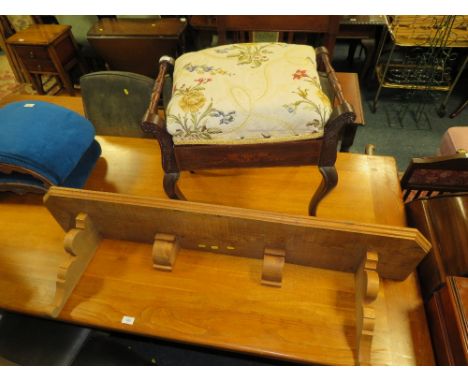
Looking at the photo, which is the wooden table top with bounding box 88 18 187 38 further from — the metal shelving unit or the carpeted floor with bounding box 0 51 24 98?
the metal shelving unit

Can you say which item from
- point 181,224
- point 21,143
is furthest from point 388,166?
point 21,143

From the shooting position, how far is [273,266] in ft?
2.66

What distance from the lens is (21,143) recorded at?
36.7 inches

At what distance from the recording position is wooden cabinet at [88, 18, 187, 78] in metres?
2.01

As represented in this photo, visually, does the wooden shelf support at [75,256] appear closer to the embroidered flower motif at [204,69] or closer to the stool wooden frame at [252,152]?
the stool wooden frame at [252,152]

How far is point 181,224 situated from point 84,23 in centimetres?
222

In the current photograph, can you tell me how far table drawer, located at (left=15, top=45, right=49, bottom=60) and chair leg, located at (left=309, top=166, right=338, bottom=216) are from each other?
2222 millimetres

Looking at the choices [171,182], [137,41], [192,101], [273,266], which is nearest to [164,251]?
[171,182]

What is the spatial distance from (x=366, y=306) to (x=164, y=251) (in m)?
0.54

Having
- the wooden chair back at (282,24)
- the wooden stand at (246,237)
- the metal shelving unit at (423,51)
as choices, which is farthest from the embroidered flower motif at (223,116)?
the metal shelving unit at (423,51)

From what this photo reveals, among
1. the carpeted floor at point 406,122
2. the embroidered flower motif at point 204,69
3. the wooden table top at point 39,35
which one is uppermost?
the embroidered flower motif at point 204,69

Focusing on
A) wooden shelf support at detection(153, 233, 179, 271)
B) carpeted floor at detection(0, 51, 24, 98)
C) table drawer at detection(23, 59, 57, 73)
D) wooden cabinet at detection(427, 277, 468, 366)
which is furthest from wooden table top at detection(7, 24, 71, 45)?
wooden cabinet at detection(427, 277, 468, 366)

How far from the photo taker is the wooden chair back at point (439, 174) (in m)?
0.91

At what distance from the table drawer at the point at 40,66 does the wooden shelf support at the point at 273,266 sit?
2.29 meters
